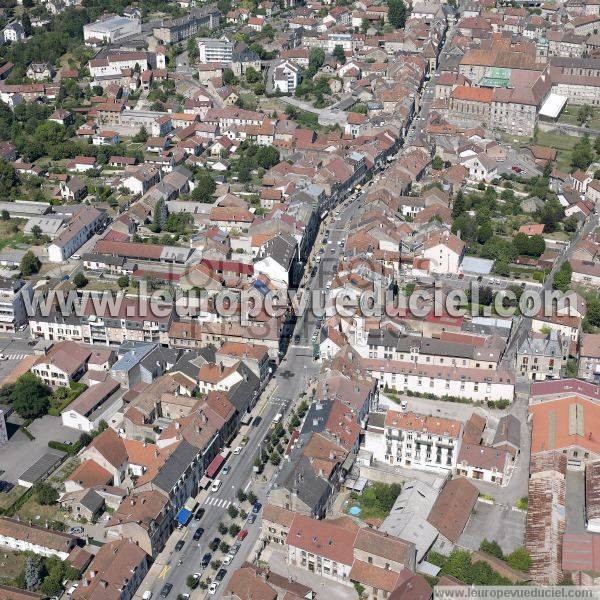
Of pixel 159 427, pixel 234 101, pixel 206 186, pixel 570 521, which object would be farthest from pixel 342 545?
pixel 234 101

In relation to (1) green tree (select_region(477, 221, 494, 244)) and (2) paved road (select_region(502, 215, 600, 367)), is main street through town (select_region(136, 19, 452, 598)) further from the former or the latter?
(2) paved road (select_region(502, 215, 600, 367))

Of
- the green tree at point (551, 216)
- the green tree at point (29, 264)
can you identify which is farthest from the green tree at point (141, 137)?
the green tree at point (551, 216)

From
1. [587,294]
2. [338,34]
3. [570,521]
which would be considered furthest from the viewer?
[338,34]

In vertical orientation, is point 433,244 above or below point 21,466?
above

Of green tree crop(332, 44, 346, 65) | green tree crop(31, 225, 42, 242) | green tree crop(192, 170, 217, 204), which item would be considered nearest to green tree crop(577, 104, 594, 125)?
green tree crop(332, 44, 346, 65)

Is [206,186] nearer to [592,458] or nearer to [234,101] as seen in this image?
[234,101]

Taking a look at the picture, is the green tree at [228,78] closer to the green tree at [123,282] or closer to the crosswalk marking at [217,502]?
the green tree at [123,282]
